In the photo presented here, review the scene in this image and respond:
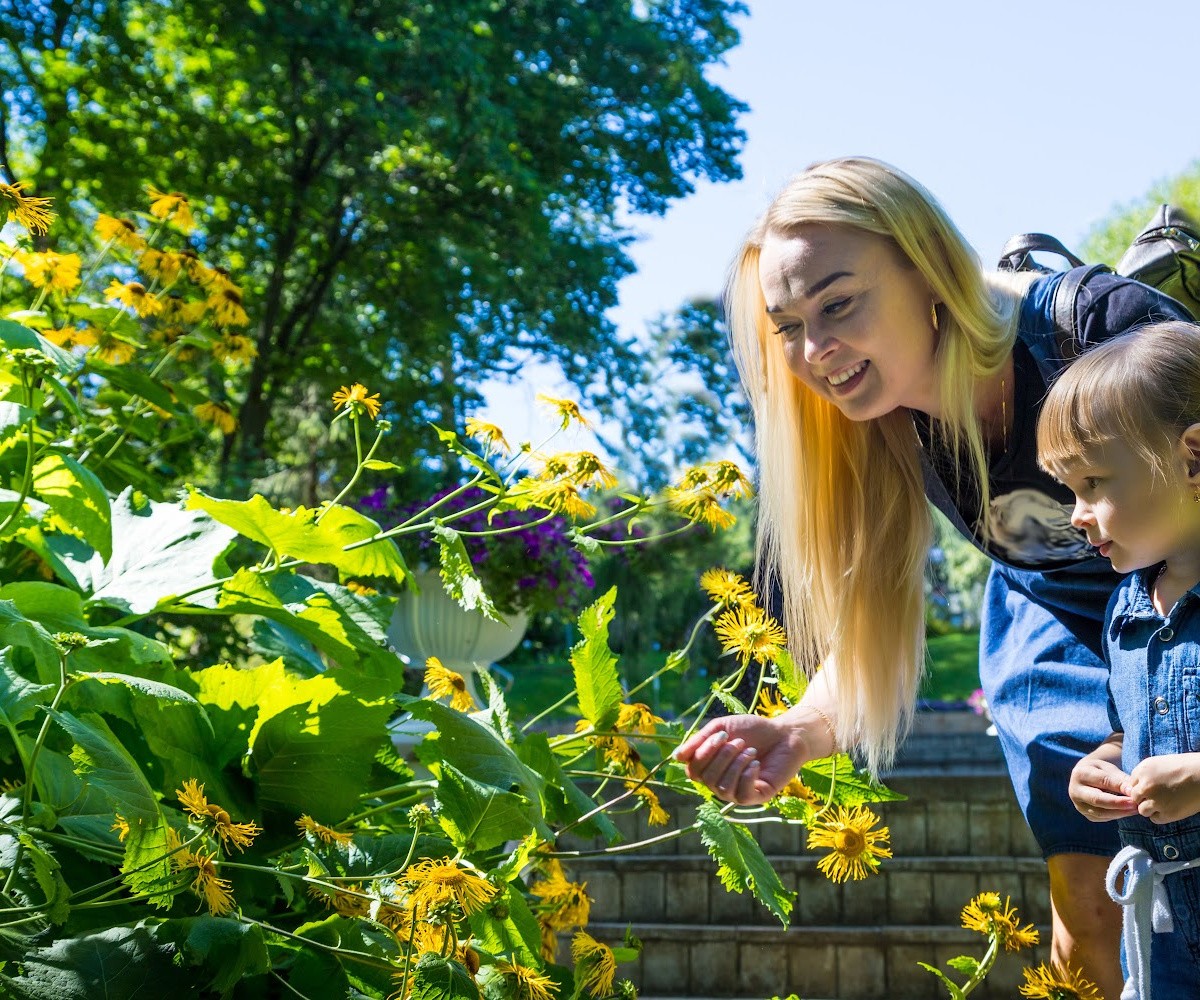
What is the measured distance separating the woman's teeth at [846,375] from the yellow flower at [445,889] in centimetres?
81

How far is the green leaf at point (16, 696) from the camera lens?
3.19 feet

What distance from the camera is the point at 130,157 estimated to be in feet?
21.8

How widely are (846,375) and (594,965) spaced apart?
2.46 ft

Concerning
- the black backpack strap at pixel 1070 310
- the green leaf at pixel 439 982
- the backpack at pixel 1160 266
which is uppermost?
the backpack at pixel 1160 266

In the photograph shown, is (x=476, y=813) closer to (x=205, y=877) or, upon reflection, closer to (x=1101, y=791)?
(x=205, y=877)

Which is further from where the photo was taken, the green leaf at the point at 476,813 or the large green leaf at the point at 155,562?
the large green leaf at the point at 155,562

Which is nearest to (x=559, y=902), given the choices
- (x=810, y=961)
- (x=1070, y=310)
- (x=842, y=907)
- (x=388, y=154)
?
(x=1070, y=310)

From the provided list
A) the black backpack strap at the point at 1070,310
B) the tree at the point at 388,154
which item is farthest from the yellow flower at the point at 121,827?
the tree at the point at 388,154

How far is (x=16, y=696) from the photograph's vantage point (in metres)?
0.98

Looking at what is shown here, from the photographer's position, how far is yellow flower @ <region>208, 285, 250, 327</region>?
2.16 m

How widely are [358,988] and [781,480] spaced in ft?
3.15

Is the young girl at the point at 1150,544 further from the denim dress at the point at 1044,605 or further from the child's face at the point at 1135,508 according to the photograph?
the denim dress at the point at 1044,605

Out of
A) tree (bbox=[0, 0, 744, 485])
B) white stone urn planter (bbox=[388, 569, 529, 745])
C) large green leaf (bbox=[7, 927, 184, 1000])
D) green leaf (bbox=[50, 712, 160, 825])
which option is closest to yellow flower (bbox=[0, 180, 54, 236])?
green leaf (bbox=[50, 712, 160, 825])

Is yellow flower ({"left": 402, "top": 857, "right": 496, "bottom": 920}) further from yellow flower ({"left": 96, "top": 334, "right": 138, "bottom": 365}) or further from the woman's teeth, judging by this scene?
yellow flower ({"left": 96, "top": 334, "right": 138, "bottom": 365})
